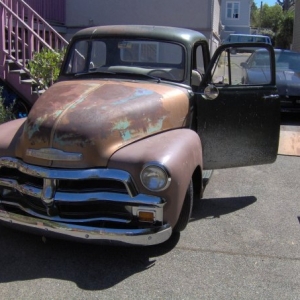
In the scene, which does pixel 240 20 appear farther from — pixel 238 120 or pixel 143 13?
pixel 238 120

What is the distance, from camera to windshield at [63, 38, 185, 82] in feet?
15.5

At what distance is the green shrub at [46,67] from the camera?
23.4ft

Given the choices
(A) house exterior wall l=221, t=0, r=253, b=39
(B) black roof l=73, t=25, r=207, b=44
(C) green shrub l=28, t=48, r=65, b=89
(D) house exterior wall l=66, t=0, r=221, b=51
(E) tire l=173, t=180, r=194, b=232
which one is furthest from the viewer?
(A) house exterior wall l=221, t=0, r=253, b=39

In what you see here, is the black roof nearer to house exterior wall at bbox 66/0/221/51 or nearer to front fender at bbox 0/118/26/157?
front fender at bbox 0/118/26/157

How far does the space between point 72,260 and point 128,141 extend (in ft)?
3.54

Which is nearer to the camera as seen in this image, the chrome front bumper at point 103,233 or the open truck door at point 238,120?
the chrome front bumper at point 103,233

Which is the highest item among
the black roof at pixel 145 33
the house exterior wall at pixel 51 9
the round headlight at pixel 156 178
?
the house exterior wall at pixel 51 9

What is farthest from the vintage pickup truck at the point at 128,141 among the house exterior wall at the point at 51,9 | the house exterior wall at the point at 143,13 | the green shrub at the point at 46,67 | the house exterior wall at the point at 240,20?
the house exterior wall at the point at 240,20

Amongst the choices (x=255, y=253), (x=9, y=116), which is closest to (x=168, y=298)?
(x=255, y=253)

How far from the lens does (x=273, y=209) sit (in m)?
4.84

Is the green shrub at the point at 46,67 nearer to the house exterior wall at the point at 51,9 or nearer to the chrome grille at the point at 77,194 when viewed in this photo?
the chrome grille at the point at 77,194

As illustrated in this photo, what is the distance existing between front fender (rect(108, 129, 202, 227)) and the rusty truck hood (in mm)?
114

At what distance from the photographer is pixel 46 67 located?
7160 mm

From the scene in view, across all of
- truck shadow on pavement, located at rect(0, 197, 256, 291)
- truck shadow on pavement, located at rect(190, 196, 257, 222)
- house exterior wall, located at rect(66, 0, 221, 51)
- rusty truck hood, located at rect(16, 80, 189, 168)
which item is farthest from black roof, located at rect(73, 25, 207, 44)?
house exterior wall, located at rect(66, 0, 221, 51)
